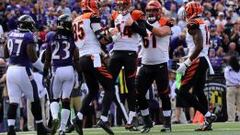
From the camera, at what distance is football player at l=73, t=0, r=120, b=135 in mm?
14492

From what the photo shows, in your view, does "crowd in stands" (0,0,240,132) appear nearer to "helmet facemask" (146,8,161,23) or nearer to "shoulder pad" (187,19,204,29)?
"helmet facemask" (146,8,161,23)

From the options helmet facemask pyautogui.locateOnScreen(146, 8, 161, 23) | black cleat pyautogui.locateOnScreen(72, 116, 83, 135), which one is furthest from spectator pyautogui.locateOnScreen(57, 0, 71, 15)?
black cleat pyautogui.locateOnScreen(72, 116, 83, 135)

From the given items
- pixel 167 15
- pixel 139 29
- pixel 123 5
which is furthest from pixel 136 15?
pixel 167 15

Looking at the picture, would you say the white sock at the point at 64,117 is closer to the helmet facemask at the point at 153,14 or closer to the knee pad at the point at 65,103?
the knee pad at the point at 65,103

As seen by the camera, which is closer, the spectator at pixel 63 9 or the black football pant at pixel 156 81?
the black football pant at pixel 156 81

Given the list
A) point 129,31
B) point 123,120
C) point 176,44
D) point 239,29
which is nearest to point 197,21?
point 129,31

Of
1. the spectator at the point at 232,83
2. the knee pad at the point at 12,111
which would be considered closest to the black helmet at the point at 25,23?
the knee pad at the point at 12,111

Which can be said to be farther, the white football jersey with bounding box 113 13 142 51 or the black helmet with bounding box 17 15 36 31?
the white football jersey with bounding box 113 13 142 51

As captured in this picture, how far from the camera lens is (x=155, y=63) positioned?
1556 centimetres

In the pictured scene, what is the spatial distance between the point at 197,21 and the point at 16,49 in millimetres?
3328

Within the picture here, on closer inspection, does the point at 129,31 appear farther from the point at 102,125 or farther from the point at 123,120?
the point at 123,120

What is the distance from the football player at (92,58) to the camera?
14.5 m

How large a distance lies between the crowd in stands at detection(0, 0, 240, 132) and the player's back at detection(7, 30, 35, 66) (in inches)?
188

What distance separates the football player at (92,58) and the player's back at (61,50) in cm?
15
